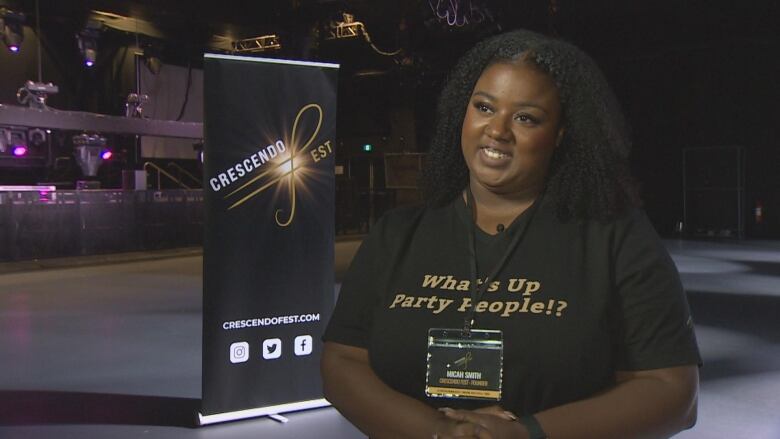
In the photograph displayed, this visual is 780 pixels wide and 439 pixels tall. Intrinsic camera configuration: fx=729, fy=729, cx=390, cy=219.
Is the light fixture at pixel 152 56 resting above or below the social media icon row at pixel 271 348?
above

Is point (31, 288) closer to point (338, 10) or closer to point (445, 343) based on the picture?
point (338, 10)

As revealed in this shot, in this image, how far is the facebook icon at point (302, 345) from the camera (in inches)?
137

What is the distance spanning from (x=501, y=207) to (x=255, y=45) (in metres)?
14.3

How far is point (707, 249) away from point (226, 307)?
35.1 ft

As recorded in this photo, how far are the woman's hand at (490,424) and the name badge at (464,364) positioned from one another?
0.06 m

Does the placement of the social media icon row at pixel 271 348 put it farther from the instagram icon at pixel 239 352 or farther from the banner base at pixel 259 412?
the banner base at pixel 259 412

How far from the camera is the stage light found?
10.2 metres

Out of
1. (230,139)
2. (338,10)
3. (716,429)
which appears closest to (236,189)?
(230,139)

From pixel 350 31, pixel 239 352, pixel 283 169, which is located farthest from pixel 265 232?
pixel 350 31

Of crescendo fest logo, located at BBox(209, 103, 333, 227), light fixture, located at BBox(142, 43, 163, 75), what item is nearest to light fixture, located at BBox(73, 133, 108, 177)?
light fixture, located at BBox(142, 43, 163, 75)

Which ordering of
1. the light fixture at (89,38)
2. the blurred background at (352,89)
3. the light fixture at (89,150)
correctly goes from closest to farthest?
the blurred background at (352,89), the light fixture at (89,150), the light fixture at (89,38)

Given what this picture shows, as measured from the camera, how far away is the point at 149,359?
4.75 metres

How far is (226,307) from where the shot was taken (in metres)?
3.22

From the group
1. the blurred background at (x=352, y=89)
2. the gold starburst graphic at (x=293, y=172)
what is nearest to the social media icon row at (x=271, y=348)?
the gold starburst graphic at (x=293, y=172)
